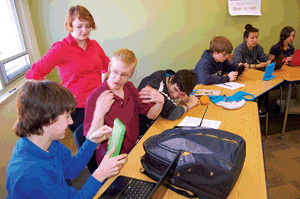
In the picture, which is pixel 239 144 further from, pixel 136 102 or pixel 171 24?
pixel 171 24

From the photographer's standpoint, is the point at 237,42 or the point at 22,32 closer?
the point at 22,32

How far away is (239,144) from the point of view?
3.01 ft

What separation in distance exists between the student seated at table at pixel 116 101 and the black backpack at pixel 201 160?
0.38 meters

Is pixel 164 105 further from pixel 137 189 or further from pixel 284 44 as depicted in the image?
pixel 284 44

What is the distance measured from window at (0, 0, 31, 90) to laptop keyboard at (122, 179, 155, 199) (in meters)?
1.94

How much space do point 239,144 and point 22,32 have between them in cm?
312

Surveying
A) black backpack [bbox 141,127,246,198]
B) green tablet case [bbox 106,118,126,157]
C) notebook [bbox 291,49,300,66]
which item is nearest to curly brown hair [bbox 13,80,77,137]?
green tablet case [bbox 106,118,126,157]

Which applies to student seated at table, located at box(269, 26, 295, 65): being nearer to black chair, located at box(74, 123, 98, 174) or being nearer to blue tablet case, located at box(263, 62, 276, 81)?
blue tablet case, located at box(263, 62, 276, 81)

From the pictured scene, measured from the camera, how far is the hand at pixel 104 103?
4.01 feet

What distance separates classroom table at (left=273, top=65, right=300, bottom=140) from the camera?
235cm

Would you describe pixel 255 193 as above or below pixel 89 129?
below

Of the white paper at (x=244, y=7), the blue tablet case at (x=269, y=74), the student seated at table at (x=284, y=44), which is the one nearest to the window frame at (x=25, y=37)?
the blue tablet case at (x=269, y=74)

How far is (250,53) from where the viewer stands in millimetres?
3191

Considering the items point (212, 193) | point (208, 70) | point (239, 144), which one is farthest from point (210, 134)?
point (208, 70)
